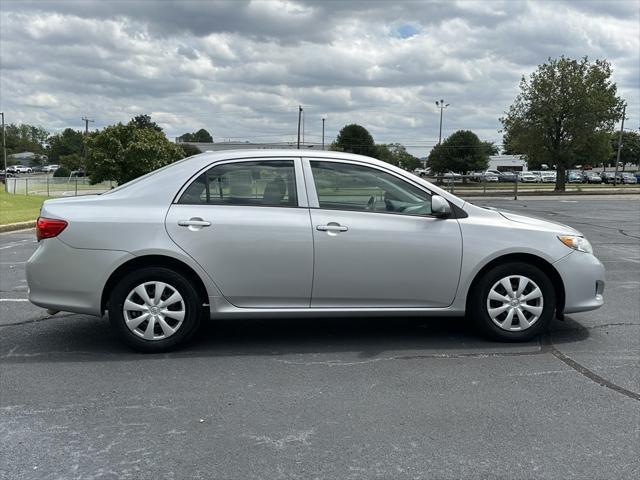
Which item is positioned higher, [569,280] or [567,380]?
[569,280]

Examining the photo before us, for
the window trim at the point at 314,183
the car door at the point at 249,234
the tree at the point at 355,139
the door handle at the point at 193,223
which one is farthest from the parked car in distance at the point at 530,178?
the door handle at the point at 193,223

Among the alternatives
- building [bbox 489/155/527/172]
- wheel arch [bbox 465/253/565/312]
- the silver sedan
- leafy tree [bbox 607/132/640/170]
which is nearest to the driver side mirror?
the silver sedan

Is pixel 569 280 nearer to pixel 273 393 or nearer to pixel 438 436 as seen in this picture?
pixel 438 436

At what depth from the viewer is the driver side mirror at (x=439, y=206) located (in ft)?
15.7

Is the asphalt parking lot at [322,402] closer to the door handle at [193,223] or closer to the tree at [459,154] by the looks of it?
the door handle at [193,223]

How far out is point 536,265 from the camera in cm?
507

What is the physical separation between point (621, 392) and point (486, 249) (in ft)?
4.82

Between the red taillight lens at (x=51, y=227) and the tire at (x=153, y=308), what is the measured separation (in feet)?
2.07

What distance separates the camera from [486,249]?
4.87 m

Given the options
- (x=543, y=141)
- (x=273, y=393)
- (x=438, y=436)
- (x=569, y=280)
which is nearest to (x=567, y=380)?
(x=569, y=280)

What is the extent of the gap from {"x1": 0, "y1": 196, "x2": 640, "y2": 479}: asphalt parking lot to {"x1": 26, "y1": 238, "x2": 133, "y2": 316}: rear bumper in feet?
1.54

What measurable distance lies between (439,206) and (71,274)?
9.92ft

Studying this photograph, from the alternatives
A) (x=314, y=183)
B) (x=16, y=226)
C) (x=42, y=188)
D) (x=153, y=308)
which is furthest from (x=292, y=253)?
(x=42, y=188)

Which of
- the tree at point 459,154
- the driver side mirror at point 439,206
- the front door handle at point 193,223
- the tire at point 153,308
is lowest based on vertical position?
the tire at point 153,308
